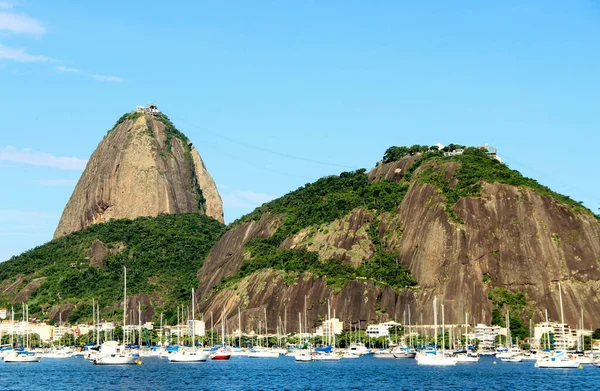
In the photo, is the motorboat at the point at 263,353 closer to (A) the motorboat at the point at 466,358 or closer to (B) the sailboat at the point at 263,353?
(B) the sailboat at the point at 263,353

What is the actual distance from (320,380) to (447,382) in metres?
16.6

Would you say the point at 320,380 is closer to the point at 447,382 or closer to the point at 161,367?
the point at 447,382

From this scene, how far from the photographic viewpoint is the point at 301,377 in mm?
129250

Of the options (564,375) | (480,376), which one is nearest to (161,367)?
(480,376)

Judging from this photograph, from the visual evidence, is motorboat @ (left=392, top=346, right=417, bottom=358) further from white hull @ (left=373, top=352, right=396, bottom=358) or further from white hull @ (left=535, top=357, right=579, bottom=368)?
white hull @ (left=535, top=357, right=579, bottom=368)

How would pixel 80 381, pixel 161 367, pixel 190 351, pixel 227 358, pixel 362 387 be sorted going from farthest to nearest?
1. pixel 227 358
2. pixel 190 351
3. pixel 161 367
4. pixel 80 381
5. pixel 362 387

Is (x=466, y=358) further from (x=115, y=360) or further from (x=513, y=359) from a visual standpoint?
(x=115, y=360)

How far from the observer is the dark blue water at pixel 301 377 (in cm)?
11238

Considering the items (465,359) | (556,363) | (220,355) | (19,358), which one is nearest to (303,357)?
(220,355)

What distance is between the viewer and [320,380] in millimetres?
123188

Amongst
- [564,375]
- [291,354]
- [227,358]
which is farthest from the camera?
[291,354]

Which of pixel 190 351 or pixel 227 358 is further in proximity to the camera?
pixel 227 358

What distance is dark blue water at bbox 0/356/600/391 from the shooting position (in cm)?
11238

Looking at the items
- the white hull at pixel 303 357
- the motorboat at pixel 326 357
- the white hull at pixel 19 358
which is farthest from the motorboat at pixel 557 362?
the white hull at pixel 19 358
